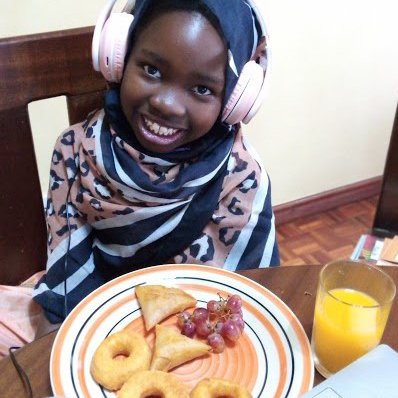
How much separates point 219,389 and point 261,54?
57 cm

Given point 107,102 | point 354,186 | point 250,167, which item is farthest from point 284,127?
point 107,102

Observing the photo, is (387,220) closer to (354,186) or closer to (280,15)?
(280,15)

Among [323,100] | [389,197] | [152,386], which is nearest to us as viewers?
[152,386]

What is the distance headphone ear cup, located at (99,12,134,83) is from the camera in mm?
858

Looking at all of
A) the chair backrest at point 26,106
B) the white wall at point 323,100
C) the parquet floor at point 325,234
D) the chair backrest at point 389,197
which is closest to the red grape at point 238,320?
the chair backrest at point 26,106

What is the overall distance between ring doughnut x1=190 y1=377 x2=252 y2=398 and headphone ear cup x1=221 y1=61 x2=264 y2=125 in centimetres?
44

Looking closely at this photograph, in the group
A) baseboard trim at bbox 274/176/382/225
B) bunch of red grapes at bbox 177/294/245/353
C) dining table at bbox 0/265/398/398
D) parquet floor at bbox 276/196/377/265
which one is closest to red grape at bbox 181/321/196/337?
bunch of red grapes at bbox 177/294/245/353

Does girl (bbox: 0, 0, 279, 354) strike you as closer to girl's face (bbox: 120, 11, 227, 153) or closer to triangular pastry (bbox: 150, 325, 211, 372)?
girl's face (bbox: 120, 11, 227, 153)

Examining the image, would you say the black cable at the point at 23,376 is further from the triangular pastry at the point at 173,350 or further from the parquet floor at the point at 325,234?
the parquet floor at the point at 325,234

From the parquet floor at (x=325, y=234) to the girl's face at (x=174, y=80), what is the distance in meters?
1.20

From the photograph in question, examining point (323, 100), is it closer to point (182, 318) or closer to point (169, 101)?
point (169, 101)

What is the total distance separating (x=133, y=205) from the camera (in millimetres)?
985

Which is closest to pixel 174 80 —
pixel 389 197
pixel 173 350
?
→ pixel 173 350

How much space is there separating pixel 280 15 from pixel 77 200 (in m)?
1.03
